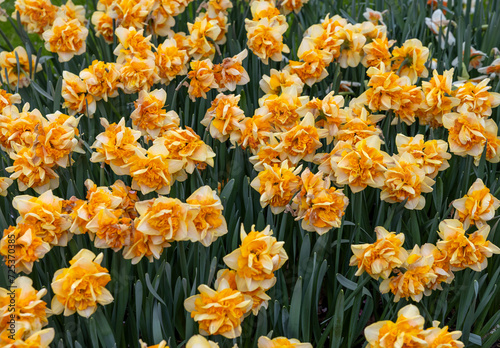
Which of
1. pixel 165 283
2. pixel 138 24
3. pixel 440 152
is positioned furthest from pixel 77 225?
pixel 138 24

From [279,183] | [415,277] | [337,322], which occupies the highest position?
[279,183]

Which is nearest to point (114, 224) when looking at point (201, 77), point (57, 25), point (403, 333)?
point (403, 333)

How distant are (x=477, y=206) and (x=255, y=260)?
2.57 ft

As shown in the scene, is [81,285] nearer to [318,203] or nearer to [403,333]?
[318,203]

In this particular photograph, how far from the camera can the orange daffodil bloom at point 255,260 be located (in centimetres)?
128

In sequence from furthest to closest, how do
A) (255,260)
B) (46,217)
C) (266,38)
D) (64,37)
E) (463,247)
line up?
(64,37) → (266,38) → (463,247) → (46,217) → (255,260)

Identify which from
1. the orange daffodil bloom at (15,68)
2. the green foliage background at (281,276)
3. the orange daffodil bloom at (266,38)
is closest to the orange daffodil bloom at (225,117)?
the green foliage background at (281,276)

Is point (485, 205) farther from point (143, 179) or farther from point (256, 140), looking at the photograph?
point (143, 179)

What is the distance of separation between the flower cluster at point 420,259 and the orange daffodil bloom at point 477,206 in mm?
27

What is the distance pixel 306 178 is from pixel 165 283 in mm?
526

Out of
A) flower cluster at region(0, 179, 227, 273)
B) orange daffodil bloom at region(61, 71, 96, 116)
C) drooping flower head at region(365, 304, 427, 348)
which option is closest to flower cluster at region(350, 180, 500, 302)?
drooping flower head at region(365, 304, 427, 348)

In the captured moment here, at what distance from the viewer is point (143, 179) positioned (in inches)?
58.5

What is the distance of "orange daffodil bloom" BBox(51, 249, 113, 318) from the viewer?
124 centimetres

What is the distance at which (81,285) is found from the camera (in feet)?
4.08
